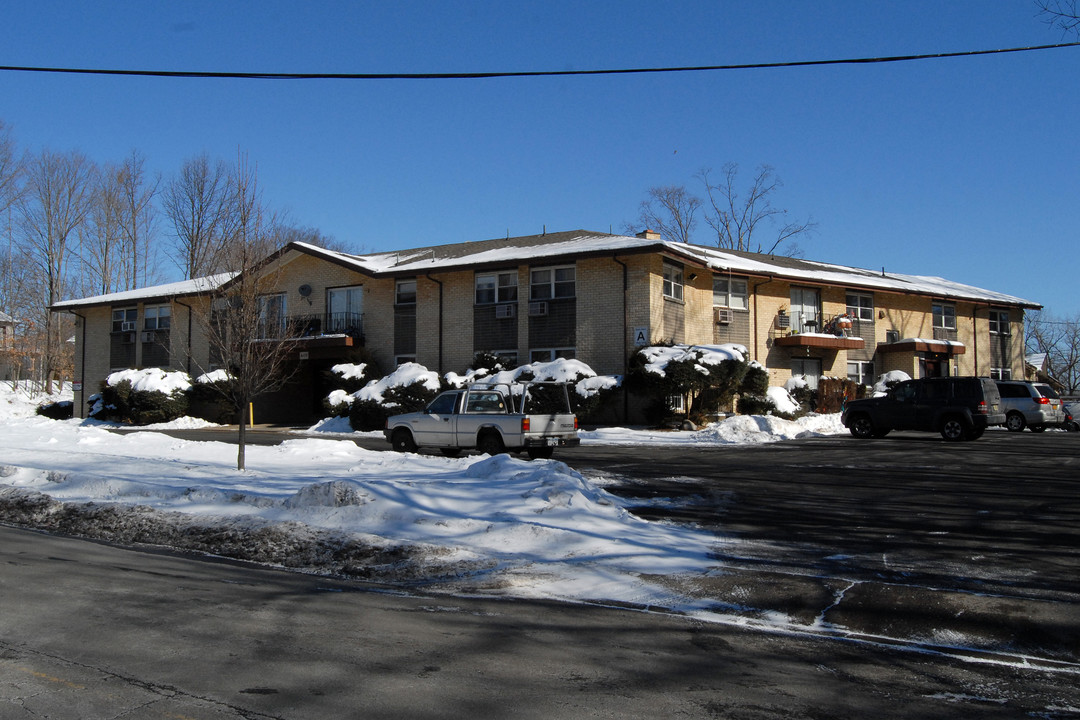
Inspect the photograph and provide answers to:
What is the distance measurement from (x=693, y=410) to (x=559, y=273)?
7.39 metres

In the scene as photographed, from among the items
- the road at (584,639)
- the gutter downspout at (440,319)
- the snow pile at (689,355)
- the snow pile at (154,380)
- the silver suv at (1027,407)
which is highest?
the gutter downspout at (440,319)

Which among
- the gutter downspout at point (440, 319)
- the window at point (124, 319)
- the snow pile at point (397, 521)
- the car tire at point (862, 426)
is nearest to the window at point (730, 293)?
the car tire at point (862, 426)

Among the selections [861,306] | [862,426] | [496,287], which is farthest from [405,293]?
[861,306]

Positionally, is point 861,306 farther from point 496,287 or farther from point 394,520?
point 394,520

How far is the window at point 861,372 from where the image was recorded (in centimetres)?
3756

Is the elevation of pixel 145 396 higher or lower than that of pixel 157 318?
lower

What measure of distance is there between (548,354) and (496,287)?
11.8 feet

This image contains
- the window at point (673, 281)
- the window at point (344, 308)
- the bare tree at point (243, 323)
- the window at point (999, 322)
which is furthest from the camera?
the window at point (999, 322)

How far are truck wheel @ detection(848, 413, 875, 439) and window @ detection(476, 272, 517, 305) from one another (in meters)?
13.5

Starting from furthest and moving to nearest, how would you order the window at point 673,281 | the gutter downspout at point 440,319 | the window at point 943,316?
1. the window at point 943,316
2. the gutter downspout at point 440,319
3. the window at point 673,281

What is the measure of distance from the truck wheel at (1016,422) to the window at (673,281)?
40.9ft

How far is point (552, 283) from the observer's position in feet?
107

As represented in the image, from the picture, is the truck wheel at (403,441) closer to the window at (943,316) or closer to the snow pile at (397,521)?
the snow pile at (397,521)

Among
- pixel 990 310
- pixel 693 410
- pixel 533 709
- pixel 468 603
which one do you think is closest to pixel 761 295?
pixel 693 410
